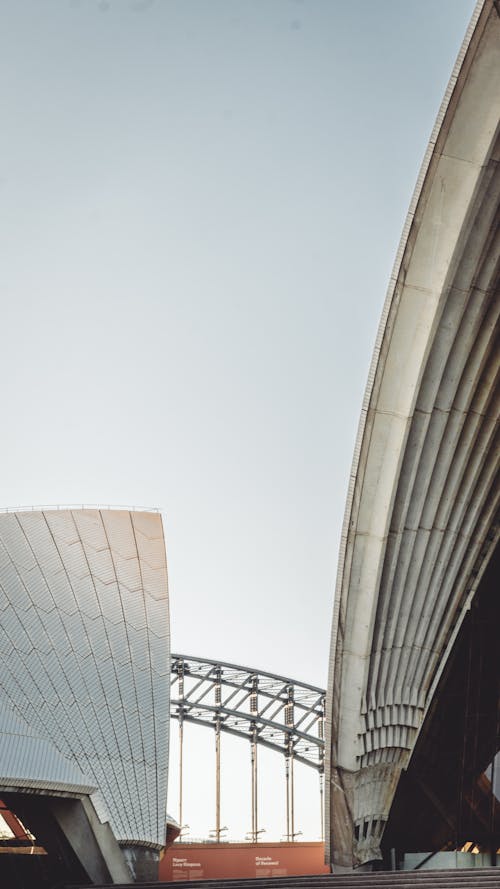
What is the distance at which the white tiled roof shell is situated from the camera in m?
21.3

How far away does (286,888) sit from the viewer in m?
14.2

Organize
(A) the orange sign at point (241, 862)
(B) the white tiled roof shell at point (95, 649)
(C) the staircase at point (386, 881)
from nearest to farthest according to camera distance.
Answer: (C) the staircase at point (386, 881), (B) the white tiled roof shell at point (95, 649), (A) the orange sign at point (241, 862)

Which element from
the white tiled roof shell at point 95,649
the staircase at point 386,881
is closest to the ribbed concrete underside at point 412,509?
the staircase at point 386,881

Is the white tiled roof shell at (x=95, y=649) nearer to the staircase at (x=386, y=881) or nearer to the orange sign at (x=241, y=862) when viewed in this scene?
the staircase at (x=386, y=881)

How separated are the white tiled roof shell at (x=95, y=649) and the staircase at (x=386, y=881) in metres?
5.75

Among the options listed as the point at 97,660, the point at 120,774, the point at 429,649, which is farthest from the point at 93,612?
the point at 429,649

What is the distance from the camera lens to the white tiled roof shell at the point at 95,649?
21.3 meters

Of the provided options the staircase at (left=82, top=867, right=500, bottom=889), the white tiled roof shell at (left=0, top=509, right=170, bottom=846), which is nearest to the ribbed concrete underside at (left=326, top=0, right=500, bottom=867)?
the staircase at (left=82, top=867, right=500, bottom=889)

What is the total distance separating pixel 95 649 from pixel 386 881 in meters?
12.6

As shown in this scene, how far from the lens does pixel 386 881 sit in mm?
13039

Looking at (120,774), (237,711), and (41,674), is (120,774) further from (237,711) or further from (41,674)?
(237,711)

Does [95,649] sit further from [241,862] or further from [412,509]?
[241,862]

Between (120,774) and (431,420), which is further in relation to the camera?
(120,774)

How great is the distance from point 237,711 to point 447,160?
4432cm
